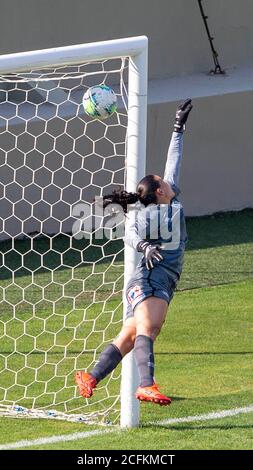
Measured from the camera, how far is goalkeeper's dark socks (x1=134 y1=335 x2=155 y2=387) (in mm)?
7223

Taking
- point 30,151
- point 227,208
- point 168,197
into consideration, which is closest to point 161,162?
point 227,208

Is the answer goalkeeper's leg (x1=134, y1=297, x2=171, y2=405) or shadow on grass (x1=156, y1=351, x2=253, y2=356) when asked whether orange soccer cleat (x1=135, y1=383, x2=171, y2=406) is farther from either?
shadow on grass (x1=156, y1=351, x2=253, y2=356)

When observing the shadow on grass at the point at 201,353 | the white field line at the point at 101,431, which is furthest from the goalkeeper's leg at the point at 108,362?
the shadow on grass at the point at 201,353

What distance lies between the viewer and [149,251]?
23.4 feet

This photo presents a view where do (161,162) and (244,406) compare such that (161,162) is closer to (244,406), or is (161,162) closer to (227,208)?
(227,208)

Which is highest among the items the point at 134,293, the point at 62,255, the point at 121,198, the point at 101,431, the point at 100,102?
the point at 62,255

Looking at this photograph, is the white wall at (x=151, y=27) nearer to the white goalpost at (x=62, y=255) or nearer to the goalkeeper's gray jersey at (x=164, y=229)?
the white goalpost at (x=62, y=255)

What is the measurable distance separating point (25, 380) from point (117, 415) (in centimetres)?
112

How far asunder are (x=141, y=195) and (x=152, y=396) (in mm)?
1263

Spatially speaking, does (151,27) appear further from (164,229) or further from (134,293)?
(134,293)

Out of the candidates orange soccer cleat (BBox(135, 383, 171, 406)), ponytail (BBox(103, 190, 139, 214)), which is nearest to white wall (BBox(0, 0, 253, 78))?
ponytail (BBox(103, 190, 139, 214))

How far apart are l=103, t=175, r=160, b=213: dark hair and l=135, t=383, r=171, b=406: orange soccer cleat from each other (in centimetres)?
116

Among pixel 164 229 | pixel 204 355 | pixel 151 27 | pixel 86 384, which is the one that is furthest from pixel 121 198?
pixel 151 27

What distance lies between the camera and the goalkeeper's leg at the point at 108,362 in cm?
742
